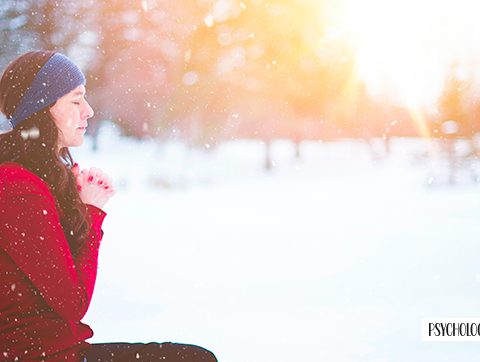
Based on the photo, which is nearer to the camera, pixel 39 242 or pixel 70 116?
pixel 39 242

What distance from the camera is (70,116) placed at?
136 cm

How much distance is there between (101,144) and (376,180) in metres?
4.66

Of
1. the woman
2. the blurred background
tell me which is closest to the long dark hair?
the woman

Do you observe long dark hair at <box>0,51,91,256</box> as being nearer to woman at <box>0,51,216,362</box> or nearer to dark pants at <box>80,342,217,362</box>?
woman at <box>0,51,216,362</box>

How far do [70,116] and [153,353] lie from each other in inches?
20.7

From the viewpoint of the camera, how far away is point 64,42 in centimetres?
Result: 685

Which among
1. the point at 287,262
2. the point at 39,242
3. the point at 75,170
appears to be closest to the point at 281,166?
the point at 287,262

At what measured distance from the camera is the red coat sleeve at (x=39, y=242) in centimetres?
114

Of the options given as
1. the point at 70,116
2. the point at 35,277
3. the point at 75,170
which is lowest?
the point at 35,277

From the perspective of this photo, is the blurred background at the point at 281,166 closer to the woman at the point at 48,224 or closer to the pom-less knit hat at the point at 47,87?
the woman at the point at 48,224

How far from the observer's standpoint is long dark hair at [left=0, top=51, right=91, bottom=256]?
48.5 inches

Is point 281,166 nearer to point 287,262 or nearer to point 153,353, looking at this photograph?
point 287,262

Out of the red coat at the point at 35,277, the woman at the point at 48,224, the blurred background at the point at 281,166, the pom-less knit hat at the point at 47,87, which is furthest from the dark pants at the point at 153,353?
the blurred background at the point at 281,166

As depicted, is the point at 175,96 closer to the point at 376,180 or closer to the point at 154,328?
the point at 376,180
